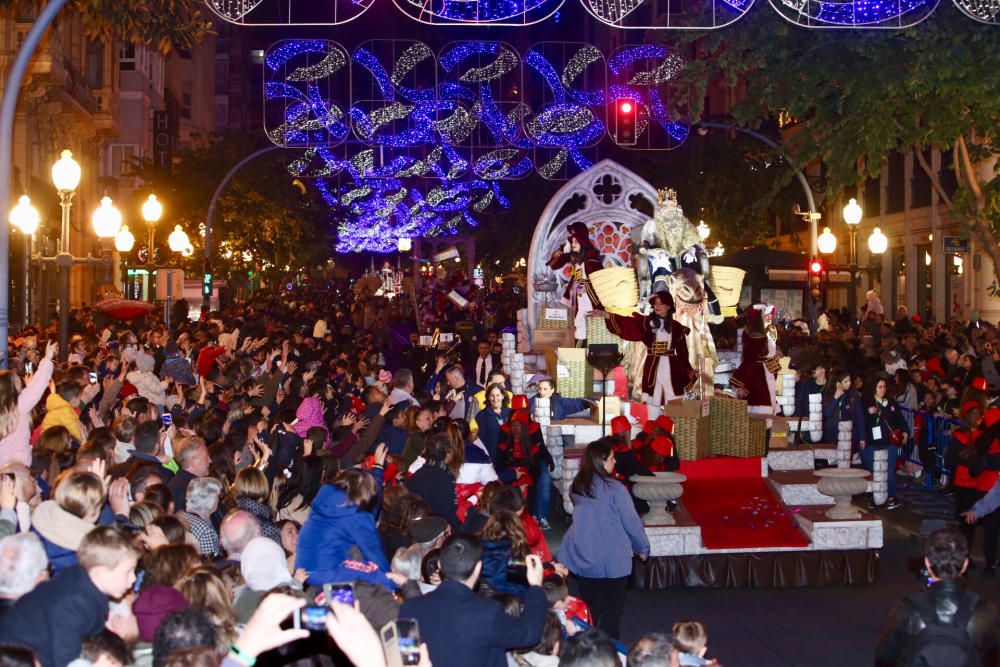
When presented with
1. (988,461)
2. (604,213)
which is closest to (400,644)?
(988,461)

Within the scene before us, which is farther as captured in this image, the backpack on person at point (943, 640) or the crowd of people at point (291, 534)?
the backpack on person at point (943, 640)

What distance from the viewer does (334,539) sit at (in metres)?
8.20

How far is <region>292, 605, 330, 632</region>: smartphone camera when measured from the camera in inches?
183

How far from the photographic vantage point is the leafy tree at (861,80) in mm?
15992

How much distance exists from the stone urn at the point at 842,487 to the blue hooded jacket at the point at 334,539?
7.02m

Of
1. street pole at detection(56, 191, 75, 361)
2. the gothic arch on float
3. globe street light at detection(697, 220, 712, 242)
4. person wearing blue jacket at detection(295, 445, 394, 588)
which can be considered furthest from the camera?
globe street light at detection(697, 220, 712, 242)

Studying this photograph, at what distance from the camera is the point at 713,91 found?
58125 mm

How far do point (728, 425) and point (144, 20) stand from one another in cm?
798

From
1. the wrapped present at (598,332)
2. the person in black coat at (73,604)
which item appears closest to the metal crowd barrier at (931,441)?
the wrapped present at (598,332)

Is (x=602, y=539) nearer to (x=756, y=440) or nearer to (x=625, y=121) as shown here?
(x=756, y=440)

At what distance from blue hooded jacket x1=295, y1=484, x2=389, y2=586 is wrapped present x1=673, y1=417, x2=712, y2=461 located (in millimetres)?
8144

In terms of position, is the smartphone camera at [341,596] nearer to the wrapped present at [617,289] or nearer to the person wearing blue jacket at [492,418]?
the person wearing blue jacket at [492,418]

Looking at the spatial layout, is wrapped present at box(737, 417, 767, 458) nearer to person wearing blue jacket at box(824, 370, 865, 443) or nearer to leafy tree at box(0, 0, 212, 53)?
person wearing blue jacket at box(824, 370, 865, 443)

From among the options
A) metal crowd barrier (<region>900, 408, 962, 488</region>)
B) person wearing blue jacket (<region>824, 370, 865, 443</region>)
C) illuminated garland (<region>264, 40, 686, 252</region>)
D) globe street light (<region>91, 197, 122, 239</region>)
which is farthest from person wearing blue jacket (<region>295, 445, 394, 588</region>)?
illuminated garland (<region>264, 40, 686, 252</region>)
